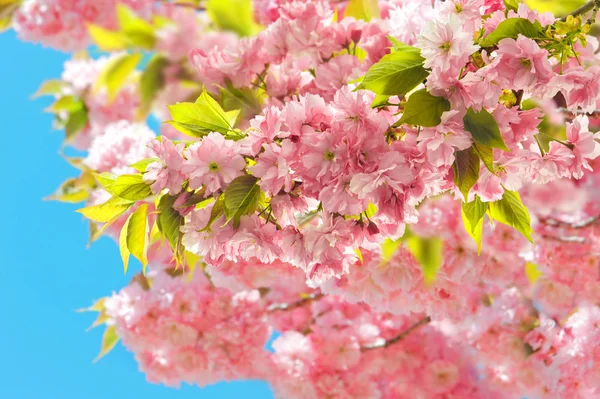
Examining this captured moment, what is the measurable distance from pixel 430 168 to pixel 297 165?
0.50 feet

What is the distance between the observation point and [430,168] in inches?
30.0

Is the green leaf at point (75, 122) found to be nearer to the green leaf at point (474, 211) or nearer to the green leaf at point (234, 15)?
the green leaf at point (234, 15)

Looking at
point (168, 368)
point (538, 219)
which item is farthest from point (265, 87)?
point (168, 368)

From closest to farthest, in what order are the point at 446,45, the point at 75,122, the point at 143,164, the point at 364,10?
1. the point at 446,45
2. the point at 143,164
3. the point at 364,10
4. the point at 75,122

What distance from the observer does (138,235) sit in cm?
86

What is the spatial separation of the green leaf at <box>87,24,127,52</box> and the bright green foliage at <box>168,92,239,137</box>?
5.31ft

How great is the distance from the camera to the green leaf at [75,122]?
268 centimetres

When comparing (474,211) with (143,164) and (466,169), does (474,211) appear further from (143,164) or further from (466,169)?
(143,164)

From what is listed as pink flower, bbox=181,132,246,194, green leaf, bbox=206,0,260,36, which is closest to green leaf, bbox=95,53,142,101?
green leaf, bbox=206,0,260,36

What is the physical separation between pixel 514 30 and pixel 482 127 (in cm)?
11

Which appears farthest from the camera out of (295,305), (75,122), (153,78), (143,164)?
(75,122)

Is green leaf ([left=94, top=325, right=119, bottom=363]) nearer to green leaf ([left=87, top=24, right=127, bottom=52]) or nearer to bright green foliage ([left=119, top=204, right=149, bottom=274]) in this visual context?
green leaf ([left=87, top=24, right=127, bottom=52])

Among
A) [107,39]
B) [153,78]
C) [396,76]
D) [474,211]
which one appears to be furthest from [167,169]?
[107,39]

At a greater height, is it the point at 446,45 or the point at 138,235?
the point at 446,45
